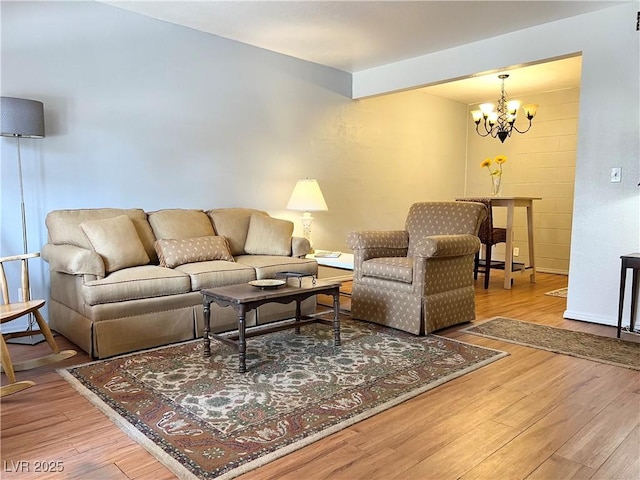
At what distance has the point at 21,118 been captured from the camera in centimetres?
295

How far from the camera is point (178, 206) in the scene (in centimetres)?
408

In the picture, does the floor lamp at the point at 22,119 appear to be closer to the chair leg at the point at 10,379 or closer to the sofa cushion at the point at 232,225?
the chair leg at the point at 10,379

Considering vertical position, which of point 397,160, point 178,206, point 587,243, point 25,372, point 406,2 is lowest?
point 25,372

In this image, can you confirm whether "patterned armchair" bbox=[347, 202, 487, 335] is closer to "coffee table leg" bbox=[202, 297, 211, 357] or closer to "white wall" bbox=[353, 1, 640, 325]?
"white wall" bbox=[353, 1, 640, 325]

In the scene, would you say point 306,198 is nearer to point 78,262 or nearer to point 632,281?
point 78,262

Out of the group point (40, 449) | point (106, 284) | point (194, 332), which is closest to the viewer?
point (40, 449)

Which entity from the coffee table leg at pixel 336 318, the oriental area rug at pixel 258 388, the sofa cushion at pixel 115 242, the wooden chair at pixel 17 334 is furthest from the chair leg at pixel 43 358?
the coffee table leg at pixel 336 318

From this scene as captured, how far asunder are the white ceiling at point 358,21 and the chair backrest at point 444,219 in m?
1.53

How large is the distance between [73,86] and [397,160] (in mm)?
3927

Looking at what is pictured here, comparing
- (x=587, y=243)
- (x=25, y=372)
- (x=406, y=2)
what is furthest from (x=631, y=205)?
(x=25, y=372)

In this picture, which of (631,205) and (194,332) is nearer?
(194,332)

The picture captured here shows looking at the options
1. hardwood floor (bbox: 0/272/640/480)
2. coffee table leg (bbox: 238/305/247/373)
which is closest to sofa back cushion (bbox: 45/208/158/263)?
hardwood floor (bbox: 0/272/640/480)

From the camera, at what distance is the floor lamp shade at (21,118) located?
2889 millimetres

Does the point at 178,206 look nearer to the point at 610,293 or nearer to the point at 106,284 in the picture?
the point at 106,284
